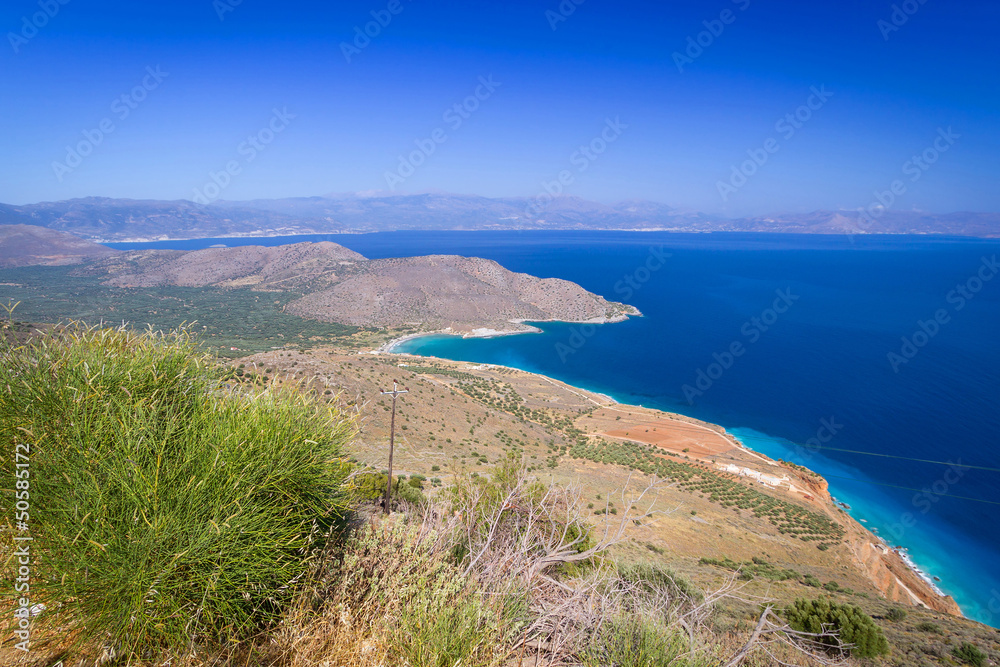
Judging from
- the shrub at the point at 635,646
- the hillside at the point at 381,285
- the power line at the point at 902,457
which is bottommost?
the power line at the point at 902,457

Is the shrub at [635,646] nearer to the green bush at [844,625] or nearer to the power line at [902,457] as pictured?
the green bush at [844,625]

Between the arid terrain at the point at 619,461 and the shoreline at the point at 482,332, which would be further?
the shoreline at the point at 482,332

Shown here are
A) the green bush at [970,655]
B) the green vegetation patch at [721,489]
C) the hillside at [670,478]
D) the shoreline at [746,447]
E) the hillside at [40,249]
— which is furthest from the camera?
the hillside at [40,249]

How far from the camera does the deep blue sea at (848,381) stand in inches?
1214

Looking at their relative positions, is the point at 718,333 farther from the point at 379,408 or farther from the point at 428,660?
the point at 428,660

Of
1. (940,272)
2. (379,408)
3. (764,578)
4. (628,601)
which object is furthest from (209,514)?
(940,272)

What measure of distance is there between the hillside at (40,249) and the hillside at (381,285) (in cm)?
2534

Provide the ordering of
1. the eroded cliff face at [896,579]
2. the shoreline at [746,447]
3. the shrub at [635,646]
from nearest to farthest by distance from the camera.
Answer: the shrub at [635,646]
the eroded cliff face at [896,579]
the shoreline at [746,447]

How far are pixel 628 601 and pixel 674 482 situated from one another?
2202cm

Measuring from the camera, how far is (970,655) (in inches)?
405

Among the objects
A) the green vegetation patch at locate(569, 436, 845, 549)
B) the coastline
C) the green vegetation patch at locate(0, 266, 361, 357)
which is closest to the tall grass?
the green vegetation patch at locate(569, 436, 845, 549)

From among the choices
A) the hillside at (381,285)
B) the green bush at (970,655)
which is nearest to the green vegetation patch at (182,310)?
the hillside at (381,285)

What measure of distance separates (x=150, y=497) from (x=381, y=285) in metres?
91.7

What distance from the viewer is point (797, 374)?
6022cm
